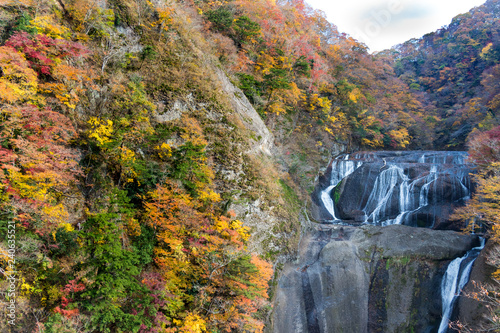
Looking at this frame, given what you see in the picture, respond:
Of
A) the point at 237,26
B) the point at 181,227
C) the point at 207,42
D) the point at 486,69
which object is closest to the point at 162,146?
the point at 181,227

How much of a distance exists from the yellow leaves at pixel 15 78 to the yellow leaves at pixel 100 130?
177 cm

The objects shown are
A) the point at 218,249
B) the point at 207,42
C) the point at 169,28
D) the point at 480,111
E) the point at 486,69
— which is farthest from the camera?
the point at 486,69

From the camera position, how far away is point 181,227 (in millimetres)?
8680

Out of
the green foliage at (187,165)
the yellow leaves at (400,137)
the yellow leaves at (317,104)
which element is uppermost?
the yellow leaves at (317,104)

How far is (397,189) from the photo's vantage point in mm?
21047

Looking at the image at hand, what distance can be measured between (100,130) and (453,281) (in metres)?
20.9

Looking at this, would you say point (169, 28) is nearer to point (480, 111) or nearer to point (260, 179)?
point (260, 179)

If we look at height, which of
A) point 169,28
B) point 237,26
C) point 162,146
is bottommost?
point 162,146

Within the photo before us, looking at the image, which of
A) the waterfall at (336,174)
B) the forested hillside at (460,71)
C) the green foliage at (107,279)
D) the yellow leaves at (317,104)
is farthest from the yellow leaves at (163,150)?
the forested hillside at (460,71)

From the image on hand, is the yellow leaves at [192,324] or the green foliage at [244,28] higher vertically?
the green foliage at [244,28]

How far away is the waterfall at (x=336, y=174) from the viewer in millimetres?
23375

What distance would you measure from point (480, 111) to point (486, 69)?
10.4m

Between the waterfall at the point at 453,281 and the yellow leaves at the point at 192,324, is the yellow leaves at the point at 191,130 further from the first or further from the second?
the waterfall at the point at 453,281

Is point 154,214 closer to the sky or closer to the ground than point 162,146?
closer to the ground
